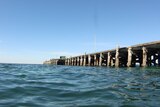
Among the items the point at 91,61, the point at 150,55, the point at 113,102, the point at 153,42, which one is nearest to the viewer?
the point at 113,102

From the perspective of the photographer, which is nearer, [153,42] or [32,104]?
[32,104]

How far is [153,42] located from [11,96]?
2806cm

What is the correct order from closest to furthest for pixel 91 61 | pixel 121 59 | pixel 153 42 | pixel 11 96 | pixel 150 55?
pixel 11 96, pixel 153 42, pixel 150 55, pixel 121 59, pixel 91 61

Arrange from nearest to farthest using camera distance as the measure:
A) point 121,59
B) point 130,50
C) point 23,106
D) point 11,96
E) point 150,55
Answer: point 23,106 < point 11,96 < point 130,50 < point 150,55 < point 121,59

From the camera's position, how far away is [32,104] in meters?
6.75

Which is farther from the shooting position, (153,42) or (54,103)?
(153,42)

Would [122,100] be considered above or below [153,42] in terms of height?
below

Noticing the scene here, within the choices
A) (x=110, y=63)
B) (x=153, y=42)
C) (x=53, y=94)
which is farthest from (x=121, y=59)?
(x=53, y=94)

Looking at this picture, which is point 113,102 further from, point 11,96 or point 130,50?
point 130,50

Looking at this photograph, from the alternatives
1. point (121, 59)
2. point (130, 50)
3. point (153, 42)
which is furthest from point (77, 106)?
point (121, 59)

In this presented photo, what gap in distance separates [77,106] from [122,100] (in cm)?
157

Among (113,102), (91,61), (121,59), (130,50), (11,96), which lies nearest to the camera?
(113,102)

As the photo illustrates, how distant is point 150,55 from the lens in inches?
1746

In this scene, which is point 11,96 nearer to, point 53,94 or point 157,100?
point 53,94
